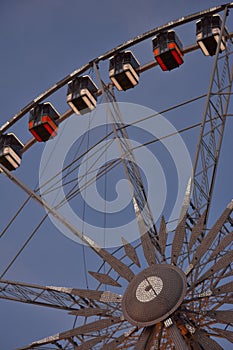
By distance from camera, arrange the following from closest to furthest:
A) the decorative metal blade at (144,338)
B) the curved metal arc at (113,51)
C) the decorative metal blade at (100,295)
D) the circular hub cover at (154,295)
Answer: the decorative metal blade at (144,338), the circular hub cover at (154,295), the decorative metal blade at (100,295), the curved metal arc at (113,51)

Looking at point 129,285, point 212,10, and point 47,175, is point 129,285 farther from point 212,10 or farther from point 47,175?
point 212,10

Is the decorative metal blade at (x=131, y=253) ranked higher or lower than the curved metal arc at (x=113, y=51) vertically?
lower

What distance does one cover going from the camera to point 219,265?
50.5 ft

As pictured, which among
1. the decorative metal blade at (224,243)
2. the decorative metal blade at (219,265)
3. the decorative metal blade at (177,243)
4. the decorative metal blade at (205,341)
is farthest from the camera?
the decorative metal blade at (177,243)

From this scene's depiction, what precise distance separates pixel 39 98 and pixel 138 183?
487 cm

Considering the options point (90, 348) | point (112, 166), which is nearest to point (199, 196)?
point (112, 166)

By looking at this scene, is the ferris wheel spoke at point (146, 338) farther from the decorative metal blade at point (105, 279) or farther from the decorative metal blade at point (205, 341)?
the decorative metal blade at point (105, 279)

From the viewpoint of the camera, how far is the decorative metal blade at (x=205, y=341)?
47.9 ft

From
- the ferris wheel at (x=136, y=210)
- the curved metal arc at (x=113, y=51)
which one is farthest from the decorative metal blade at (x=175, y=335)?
the curved metal arc at (x=113, y=51)

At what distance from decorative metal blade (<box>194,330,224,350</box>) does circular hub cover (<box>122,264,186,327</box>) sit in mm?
656

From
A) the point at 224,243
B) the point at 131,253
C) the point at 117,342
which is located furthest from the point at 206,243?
the point at 117,342

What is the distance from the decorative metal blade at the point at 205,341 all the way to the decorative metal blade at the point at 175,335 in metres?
0.35

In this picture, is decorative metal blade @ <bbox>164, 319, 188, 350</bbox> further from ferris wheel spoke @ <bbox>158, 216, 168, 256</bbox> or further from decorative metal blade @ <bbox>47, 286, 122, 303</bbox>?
ferris wheel spoke @ <bbox>158, 216, 168, 256</bbox>

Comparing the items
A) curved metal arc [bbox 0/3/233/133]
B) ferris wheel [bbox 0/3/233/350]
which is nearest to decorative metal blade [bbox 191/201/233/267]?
ferris wheel [bbox 0/3/233/350]
